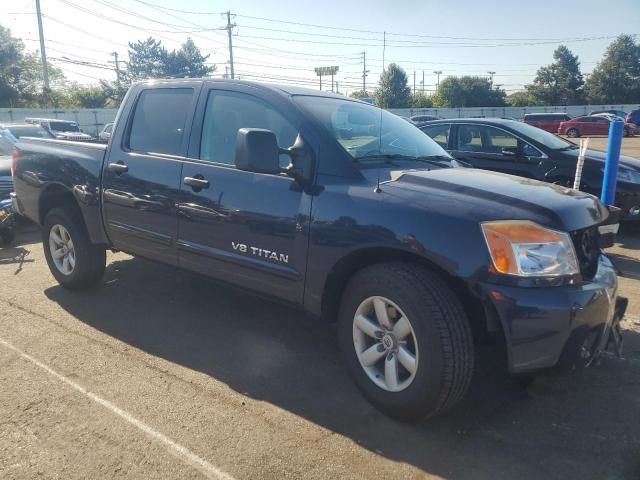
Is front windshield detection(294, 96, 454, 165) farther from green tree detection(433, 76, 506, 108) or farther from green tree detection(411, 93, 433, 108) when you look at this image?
Answer: green tree detection(411, 93, 433, 108)

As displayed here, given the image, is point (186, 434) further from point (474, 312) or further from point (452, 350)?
point (474, 312)

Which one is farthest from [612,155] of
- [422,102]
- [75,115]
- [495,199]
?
[422,102]

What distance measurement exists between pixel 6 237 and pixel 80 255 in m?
2.87

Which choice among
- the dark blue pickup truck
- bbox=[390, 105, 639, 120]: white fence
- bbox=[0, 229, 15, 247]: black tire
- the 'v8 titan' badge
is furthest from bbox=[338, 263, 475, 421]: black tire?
bbox=[390, 105, 639, 120]: white fence

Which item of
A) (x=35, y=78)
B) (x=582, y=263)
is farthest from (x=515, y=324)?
(x=35, y=78)

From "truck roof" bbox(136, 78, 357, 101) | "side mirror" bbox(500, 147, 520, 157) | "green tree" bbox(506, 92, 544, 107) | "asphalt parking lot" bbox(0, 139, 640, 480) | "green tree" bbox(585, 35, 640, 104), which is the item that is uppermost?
"green tree" bbox(585, 35, 640, 104)

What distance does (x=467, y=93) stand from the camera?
208ft

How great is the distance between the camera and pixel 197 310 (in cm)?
451

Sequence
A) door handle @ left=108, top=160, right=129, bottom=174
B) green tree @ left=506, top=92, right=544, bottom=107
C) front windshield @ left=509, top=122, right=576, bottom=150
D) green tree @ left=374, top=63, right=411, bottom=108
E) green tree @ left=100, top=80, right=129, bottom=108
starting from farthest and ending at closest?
green tree @ left=506, top=92, right=544, bottom=107 < green tree @ left=374, top=63, right=411, bottom=108 < green tree @ left=100, top=80, right=129, bottom=108 < front windshield @ left=509, top=122, right=576, bottom=150 < door handle @ left=108, top=160, right=129, bottom=174

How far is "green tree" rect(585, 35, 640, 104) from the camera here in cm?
6481

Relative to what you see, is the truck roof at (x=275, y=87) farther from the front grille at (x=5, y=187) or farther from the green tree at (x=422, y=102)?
the green tree at (x=422, y=102)

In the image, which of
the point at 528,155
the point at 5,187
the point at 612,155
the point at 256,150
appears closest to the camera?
the point at 256,150

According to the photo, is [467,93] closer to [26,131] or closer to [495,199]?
[26,131]

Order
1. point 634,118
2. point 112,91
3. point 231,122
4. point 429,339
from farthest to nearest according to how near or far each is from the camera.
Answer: point 112,91, point 634,118, point 231,122, point 429,339
